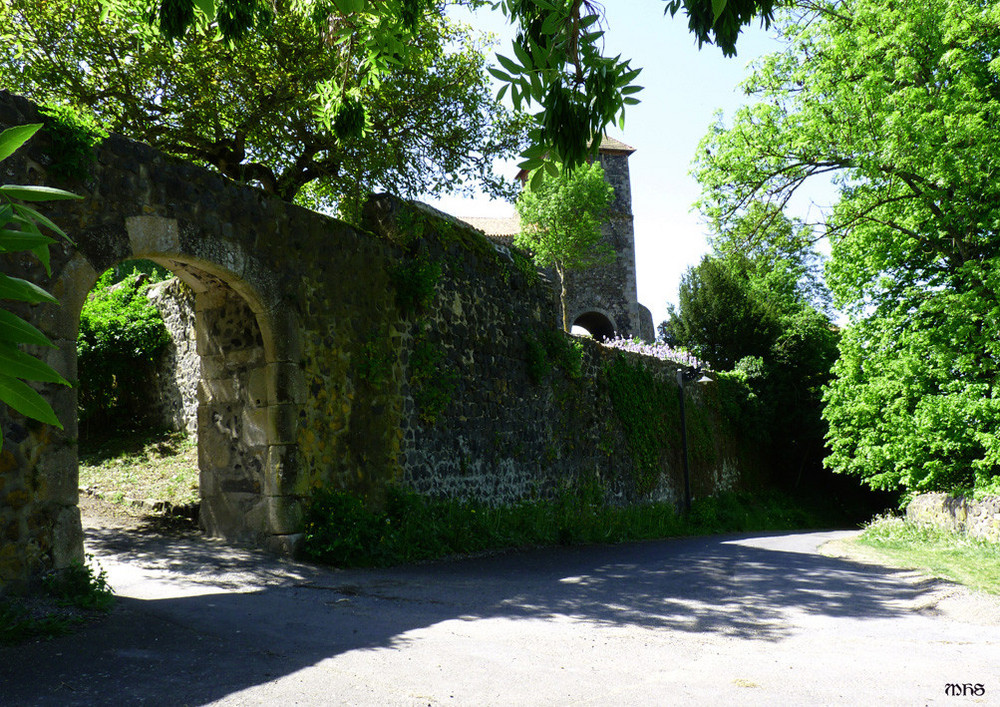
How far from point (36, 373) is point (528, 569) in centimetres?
805

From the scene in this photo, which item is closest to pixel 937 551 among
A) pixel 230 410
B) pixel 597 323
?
pixel 230 410

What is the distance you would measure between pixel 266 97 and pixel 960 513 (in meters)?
12.3

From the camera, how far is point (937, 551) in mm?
10023

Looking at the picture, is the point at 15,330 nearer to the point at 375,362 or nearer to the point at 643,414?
the point at 375,362

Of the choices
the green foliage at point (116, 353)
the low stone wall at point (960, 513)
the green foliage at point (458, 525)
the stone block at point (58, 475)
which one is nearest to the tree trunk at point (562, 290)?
the green foliage at point (458, 525)

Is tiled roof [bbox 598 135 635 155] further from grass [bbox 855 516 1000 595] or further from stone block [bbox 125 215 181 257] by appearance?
stone block [bbox 125 215 181 257]

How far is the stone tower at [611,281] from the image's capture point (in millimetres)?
34062

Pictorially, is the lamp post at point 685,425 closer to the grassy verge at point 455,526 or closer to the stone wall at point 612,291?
the grassy verge at point 455,526

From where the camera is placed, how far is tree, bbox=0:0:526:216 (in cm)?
1059

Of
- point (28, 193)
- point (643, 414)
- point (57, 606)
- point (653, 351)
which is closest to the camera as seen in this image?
point (28, 193)

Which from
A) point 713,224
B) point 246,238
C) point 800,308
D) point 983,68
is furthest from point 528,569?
point 800,308

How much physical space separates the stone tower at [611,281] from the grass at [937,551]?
20.8m

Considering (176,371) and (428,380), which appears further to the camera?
(176,371)
